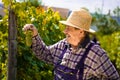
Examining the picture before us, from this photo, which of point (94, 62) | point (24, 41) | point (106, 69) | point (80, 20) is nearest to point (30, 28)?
point (80, 20)

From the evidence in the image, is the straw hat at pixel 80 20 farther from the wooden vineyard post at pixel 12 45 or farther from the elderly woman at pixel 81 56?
the wooden vineyard post at pixel 12 45

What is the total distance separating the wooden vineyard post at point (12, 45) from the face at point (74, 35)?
604 mm

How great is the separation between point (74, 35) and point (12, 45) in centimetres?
74

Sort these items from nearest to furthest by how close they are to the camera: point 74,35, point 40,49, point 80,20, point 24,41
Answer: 1. point 74,35
2. point 80,20
3. point 40,49
4. point 24,41

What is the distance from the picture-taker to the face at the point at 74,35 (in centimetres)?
412

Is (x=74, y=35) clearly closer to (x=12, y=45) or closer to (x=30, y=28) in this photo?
(x=30, y=28)

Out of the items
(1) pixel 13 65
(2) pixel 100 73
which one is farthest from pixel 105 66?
(1) pixel 13 65

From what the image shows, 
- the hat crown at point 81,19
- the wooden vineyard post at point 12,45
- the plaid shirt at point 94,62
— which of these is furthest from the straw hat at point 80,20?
the wooden vineyard post at point 12,45

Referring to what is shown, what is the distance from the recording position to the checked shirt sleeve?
4156 mm

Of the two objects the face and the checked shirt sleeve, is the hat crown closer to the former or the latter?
the face

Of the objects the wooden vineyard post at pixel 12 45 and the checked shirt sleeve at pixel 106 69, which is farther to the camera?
the wooden vineyard post at pixel 12 45

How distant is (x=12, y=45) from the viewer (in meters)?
4.53

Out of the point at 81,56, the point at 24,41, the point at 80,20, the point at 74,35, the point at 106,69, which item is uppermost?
the point at 80,20

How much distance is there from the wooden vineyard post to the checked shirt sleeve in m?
0.91
